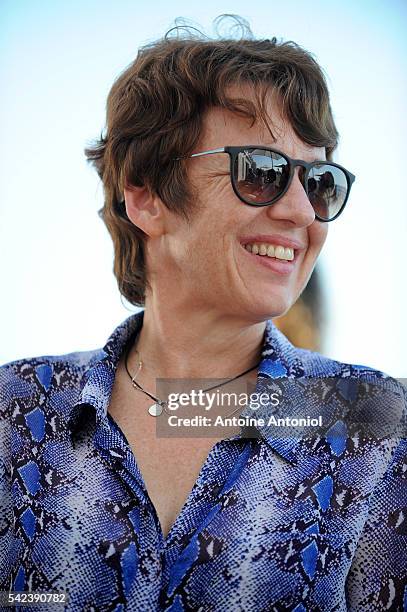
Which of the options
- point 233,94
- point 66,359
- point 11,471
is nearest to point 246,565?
point 11,471

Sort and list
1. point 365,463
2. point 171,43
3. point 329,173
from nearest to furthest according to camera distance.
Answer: point 365,463
point 329,173
point 171,43

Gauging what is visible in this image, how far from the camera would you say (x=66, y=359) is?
7.15ft

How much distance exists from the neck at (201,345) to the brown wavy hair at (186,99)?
286mm

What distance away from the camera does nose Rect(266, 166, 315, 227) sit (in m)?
1.88

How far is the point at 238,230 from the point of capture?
1.88m

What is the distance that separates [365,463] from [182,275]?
0.69 m

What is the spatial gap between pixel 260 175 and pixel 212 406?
65cm

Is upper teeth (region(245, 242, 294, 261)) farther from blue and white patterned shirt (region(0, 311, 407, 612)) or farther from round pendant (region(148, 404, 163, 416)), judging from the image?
round pendant (region(148, 404, 163, 416))

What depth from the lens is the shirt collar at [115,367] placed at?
1.86 m

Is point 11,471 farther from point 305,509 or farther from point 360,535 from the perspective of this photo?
point 360,535

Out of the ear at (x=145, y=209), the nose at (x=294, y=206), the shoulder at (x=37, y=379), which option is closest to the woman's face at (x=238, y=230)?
the nose at (x=294, y=206)

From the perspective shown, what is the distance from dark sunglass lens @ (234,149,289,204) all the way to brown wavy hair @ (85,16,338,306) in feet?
0.38

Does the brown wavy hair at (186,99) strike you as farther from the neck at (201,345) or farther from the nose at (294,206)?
the neck at (201,345)

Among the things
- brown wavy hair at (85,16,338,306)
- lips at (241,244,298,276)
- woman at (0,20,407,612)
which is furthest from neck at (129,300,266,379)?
brown wavy hair at (85,16,338,306)
